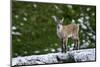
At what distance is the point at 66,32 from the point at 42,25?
13.2 inches

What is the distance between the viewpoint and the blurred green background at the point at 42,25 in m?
2.36

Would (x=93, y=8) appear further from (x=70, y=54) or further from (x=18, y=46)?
(x=18, y=46)

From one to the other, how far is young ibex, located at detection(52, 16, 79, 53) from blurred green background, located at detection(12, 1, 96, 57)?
49 mm

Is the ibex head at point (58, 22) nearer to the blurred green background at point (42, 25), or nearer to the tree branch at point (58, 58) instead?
the blurred green background at point (42, 25)

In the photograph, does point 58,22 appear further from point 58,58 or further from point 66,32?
point 58,58

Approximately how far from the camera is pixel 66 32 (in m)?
2.56

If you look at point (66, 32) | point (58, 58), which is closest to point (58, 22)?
point (66, 32)

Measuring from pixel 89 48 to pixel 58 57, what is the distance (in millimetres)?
461

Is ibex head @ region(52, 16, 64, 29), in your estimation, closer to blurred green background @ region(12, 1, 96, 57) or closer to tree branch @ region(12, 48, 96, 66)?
blurred green background @ region(12, 1, 96, 57)

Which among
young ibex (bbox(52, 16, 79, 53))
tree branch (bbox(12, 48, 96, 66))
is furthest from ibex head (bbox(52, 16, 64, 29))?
tree branch (bbox(12, 48, 96, 66))

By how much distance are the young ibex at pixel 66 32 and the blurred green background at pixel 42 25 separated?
5 cm

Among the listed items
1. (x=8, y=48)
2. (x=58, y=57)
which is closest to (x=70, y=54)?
(x=58, y=57)

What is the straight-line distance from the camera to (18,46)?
7.75 ft

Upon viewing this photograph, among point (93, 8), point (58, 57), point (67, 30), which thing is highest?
point (93, 8)
